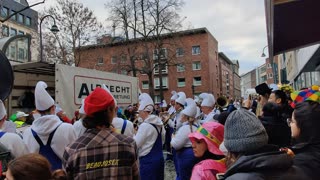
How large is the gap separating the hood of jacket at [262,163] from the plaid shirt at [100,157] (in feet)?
3.99

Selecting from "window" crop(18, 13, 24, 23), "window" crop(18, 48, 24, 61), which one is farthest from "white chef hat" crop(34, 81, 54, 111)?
"window" crop(18, 13, 24, 23)

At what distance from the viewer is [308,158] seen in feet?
7.74

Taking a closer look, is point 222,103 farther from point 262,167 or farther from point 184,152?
point 262,167

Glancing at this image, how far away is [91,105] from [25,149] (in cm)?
124

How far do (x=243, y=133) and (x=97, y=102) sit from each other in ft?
4.47

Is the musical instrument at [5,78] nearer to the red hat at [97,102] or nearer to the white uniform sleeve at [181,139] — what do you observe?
the red hat at [97,102]

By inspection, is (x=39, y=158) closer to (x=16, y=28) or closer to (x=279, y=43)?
(x=279, y=43)

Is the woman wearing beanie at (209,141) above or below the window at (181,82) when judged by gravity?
below

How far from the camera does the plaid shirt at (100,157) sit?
272cm

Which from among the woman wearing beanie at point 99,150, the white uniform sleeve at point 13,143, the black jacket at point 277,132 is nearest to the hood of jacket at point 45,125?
the white uniform sleeve at point 13,143

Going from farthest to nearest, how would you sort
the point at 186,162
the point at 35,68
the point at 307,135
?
1. the point at 35,68
2. the point at 186,162
3. the point at 307,135

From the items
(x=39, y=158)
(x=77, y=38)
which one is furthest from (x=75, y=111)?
(x=77, y=38)

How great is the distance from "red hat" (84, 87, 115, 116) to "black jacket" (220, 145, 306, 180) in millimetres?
Result: 1361

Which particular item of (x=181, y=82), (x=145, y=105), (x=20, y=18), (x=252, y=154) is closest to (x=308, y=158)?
(x=252, y=154)
